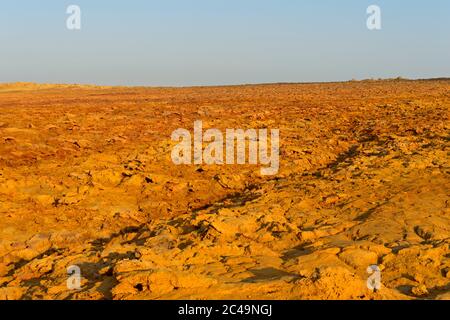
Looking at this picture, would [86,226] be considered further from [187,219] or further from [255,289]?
[255,289]

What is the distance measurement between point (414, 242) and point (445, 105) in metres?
8.73

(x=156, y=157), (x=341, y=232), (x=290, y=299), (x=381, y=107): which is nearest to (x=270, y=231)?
(x=341, y=232)

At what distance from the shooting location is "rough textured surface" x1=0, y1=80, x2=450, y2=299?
12.8 feet

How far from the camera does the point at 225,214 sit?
569 cm

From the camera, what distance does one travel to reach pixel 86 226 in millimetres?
5988

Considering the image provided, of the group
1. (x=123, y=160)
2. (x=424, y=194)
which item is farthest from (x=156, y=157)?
(x=424, y=194)

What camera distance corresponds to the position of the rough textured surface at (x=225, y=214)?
391cm

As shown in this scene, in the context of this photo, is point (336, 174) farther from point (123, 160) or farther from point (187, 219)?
point (123, 160)

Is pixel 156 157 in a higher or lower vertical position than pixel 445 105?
lower

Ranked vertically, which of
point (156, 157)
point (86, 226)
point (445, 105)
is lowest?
point (86, 226)
